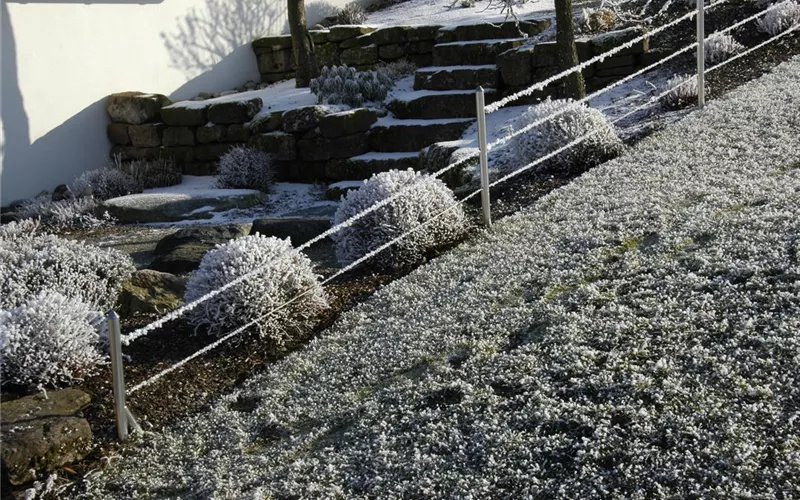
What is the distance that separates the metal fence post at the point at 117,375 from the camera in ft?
13.1

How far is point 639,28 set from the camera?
11.3 metres

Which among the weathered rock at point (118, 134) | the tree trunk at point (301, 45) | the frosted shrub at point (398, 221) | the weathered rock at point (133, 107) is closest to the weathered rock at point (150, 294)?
the frosted shrub at point (398, 221)

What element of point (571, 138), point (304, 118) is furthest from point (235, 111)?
point (571, 138)

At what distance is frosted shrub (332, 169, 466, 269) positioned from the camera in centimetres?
593

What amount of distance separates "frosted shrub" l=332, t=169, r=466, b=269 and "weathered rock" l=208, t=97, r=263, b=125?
672cm

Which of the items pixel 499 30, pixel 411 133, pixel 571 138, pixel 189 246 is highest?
pixel 499 30

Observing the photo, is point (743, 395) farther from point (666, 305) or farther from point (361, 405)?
point (361, 405)

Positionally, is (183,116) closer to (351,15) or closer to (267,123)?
(267,123)

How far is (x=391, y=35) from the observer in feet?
44.5

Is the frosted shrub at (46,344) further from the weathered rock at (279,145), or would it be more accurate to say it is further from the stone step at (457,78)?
the stone step at (457,78)

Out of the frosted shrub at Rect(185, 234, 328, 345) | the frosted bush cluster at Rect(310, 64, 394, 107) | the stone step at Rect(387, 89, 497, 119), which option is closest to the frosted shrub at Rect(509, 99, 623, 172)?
the frosted shrub at Rect(185, 234, 328, 345)

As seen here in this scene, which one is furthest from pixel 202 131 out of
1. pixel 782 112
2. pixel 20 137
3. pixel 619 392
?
pixel 619 392

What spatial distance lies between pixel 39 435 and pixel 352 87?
8495mm

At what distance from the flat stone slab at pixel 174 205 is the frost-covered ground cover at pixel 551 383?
18.7 ft
